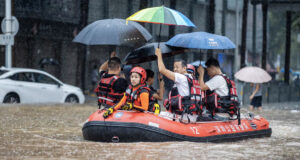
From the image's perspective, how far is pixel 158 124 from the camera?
34.2ft

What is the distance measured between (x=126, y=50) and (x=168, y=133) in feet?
74.9

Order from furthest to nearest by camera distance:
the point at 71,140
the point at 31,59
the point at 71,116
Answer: the point at 31,59 → the point at 71,116 → the point at 71,140

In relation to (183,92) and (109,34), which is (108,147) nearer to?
(183,92)

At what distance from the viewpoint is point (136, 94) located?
1037cm

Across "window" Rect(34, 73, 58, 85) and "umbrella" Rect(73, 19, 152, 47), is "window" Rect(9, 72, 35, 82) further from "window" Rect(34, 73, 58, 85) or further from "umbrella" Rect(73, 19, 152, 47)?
"umbrella" Rect(73, 19, 152, 47)

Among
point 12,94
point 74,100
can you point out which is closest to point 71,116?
point 12,94

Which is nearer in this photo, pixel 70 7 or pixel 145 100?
pixel 145 100

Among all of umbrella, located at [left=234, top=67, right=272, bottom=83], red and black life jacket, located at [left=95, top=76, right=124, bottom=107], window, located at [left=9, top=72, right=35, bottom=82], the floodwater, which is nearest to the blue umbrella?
red and black life jacket, located at [left=95, top=76, right=124, bottom=107]

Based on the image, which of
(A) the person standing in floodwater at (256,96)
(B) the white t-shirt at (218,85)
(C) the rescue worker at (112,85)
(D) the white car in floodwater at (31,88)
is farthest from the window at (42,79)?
(B) the white t-shirt at (218,85)

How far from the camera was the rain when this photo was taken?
10.0m

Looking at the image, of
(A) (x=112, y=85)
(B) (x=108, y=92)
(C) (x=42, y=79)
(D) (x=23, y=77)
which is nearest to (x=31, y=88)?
(D) (x=23, y=77)

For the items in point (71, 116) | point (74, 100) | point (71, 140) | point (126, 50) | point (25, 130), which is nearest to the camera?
point (71, 140)

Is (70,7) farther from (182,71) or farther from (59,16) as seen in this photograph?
(182,71)

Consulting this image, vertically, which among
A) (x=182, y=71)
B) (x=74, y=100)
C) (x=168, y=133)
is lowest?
(x=74, y=100)
